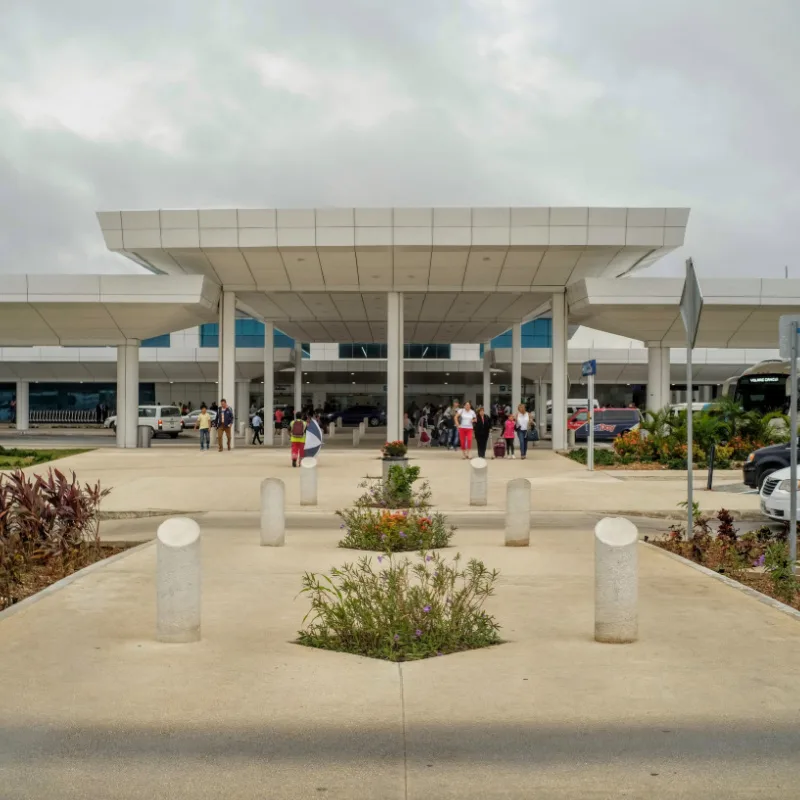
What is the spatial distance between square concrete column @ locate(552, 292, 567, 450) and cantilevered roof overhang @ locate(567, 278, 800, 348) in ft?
1.47

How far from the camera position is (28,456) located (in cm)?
3011

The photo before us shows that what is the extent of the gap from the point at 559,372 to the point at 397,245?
8290 millimetres

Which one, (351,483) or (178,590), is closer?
(178,590)

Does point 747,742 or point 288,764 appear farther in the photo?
point 747,742

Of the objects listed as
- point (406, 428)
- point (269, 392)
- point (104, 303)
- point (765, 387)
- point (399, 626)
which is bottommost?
point (399, 626)

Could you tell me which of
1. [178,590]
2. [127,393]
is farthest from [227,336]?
[178,590]

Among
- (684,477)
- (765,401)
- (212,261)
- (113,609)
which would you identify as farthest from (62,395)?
(113,609)

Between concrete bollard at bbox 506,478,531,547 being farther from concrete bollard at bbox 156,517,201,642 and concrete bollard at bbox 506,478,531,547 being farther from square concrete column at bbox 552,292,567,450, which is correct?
square concrete column at bbox 552,292,567,450

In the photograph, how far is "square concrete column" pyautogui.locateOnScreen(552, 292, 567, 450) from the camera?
35.5m

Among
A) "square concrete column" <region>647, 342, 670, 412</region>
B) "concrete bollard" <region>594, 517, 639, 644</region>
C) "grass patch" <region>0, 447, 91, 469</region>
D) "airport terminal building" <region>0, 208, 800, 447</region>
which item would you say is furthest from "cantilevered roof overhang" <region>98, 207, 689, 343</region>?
"concrete bollard" <region>594, 517, 639, 644</region>

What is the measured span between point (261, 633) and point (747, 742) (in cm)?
367

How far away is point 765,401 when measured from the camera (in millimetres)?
38250

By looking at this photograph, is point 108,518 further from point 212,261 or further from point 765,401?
point 765,401

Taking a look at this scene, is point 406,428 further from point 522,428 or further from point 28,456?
point 28,456
